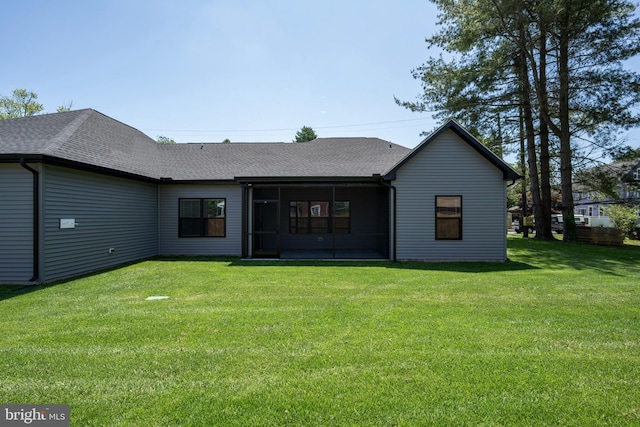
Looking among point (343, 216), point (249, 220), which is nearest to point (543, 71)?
point (343, 216)

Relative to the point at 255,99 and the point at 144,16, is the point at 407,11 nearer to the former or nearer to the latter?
the point at 255,99

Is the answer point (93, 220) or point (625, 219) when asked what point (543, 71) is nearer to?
point (625, 219)

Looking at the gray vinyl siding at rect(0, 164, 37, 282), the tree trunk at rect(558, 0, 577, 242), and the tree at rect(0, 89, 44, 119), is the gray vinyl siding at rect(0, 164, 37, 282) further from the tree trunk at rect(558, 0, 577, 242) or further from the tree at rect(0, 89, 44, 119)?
the tree at rect(0, 89, 44, 119)

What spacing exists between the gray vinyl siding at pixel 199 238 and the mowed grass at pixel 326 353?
4980mm

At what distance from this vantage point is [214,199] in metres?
12.0

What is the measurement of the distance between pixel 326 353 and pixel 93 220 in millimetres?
8577

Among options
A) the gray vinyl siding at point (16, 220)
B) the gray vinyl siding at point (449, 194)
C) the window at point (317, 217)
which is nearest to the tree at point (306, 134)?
the window at point (317, 217)

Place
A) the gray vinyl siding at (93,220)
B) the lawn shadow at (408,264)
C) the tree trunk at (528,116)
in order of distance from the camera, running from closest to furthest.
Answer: the gray vinyl siding at (93,220) → the lawn shadow at (408,264) → the tree trunk at (528,116)

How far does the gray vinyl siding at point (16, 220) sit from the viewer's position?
735 cm

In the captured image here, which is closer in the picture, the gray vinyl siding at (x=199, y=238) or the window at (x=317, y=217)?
the gray vinyl siding at (x=199, y=238)

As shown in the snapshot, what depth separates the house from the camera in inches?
291

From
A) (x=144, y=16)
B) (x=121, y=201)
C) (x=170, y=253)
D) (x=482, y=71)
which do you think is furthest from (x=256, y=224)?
(x=482, y=71)

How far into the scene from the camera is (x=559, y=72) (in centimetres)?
1584

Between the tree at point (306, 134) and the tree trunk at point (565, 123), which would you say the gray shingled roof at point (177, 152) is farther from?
the tree at point (306, 134)
